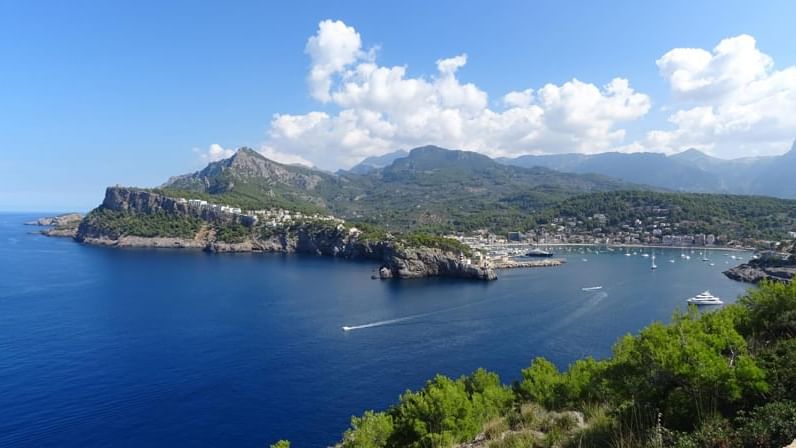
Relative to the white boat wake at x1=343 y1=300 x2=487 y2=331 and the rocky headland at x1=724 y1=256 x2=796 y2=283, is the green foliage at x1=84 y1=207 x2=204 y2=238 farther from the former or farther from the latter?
the rocky headland at x1=724 y1=256 x2=796 y2=283

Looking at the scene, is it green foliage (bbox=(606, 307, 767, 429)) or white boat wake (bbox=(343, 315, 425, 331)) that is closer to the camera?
green foliage (bbox=(606, 307, 767, 429))

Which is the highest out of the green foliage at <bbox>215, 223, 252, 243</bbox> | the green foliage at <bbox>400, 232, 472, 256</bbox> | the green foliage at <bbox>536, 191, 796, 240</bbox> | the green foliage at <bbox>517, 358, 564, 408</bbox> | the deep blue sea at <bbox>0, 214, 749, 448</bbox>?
the green foliage at <bbox>536, 191, 796, 240</bbox>

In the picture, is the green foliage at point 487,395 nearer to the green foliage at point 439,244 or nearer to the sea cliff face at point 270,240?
the sea cliff face at point 270,240

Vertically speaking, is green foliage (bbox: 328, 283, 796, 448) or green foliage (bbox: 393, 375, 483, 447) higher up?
green foliage (bbox: 328, 283, 796, 448)

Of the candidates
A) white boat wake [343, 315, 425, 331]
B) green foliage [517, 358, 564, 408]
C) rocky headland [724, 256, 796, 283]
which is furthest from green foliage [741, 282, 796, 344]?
rocky headland [724, 256, 796, 283]

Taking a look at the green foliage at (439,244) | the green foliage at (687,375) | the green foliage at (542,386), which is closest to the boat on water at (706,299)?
the green foliage at (439,244)

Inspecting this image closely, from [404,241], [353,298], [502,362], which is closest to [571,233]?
[404,241]
